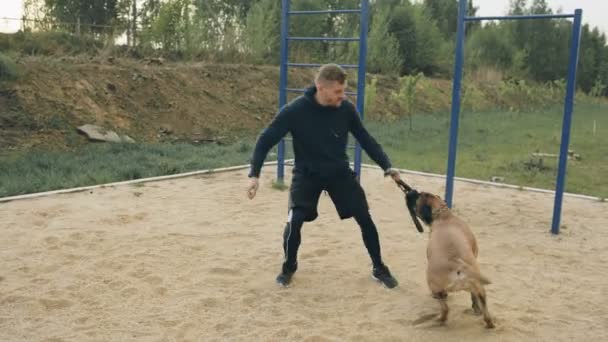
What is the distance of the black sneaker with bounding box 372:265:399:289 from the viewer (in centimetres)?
448

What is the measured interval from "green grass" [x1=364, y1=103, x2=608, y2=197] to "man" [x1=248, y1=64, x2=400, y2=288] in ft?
17.8

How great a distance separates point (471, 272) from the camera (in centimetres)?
347

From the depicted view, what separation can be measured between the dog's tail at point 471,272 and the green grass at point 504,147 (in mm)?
5885

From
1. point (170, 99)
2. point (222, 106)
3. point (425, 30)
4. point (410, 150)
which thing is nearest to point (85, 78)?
point (170, 99)

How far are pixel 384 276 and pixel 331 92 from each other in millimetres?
1447

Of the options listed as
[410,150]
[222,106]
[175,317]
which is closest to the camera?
[175,317]

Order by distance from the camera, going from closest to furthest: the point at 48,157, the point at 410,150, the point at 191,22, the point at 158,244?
the point at 158,244 → the point at 48,157 → the point at 410,150 → the point at 191,22

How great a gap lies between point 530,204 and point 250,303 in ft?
14.6

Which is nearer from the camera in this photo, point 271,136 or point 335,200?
point 271,136

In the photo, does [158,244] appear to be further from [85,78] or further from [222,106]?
[222,106]

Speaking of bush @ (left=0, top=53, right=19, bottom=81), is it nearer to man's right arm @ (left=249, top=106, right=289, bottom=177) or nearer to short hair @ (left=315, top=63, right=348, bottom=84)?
man's right arm @ (left=249, top=106, right=289, bottom=177)

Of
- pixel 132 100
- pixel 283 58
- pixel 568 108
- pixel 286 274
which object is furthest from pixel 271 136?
pixel 132 100

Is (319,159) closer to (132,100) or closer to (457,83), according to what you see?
(457,83)

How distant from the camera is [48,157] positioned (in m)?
9.59
